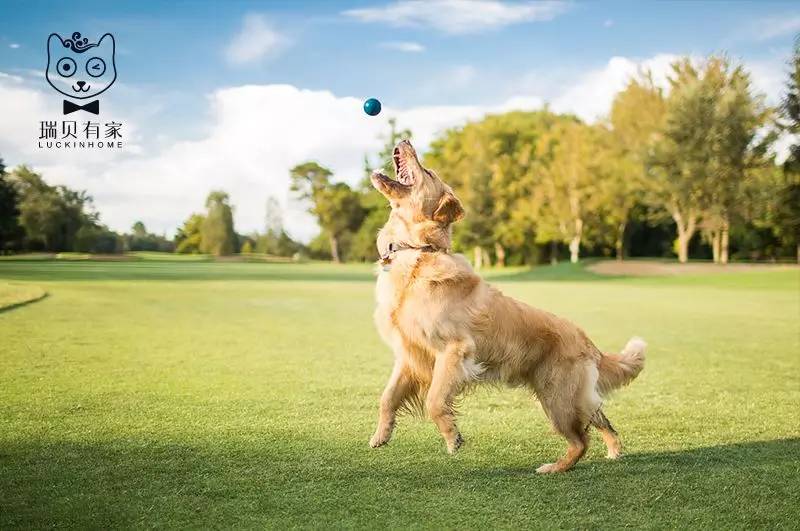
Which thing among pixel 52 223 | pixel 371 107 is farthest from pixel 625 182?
pixel 371 107

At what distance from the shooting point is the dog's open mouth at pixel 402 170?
185 inches

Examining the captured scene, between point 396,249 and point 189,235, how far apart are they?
33.0 m

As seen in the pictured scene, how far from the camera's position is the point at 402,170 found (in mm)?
4777

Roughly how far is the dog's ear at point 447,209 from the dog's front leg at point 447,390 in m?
0.90

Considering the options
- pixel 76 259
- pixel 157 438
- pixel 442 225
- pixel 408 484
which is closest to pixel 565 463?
pixel 408 484

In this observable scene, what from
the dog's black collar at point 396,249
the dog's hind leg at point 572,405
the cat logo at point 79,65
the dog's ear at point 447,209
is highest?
the cat logo at point 79,65

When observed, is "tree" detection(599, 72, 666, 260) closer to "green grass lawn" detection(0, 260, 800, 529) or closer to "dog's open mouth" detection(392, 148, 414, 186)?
"green grass lawn" detection(0, 260, 800, 529)

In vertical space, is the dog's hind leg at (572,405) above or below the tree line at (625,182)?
below

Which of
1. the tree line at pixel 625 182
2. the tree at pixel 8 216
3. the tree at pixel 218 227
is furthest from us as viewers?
the tree line at pixel 625 182

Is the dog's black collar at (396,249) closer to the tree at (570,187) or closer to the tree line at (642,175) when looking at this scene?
the tree line at (642,175)

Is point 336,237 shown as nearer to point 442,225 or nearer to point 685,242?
point 685,242

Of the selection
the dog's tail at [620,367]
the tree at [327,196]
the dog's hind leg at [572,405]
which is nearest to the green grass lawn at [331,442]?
the dog's hind leg at [572,405]

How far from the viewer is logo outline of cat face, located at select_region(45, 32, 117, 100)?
370 inches

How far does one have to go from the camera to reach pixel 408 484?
376 cm
